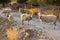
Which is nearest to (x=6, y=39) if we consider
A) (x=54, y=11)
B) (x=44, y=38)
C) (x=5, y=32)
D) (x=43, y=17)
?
(x=5, y=32)

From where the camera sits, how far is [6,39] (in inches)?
606

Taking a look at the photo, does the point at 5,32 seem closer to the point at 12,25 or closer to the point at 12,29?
the point at 12,29

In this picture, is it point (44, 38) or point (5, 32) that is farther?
point (5, 32)

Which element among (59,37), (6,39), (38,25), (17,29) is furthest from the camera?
(38,25)

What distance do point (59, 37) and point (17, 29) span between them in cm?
363

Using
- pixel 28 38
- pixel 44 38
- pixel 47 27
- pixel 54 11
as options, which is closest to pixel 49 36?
pixel 44 38

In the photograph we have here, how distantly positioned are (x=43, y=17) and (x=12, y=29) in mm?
2589

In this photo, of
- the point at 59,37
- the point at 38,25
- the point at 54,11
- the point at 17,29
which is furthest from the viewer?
the point at 54,11

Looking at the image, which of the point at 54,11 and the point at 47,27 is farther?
the point at 54,11

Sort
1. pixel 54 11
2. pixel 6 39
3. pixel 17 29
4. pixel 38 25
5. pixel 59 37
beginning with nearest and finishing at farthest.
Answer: pixel 59 37
pixel 6 39
pixel 17 29
pixel 38 25
pixel 54 11

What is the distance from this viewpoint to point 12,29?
Result: 17109 mm

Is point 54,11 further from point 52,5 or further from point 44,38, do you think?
point 44,38

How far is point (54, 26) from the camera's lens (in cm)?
1731

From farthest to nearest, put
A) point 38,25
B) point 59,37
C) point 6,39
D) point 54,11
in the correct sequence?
point 54,11 → point 38,25 → point 6,39 → point 59,37
